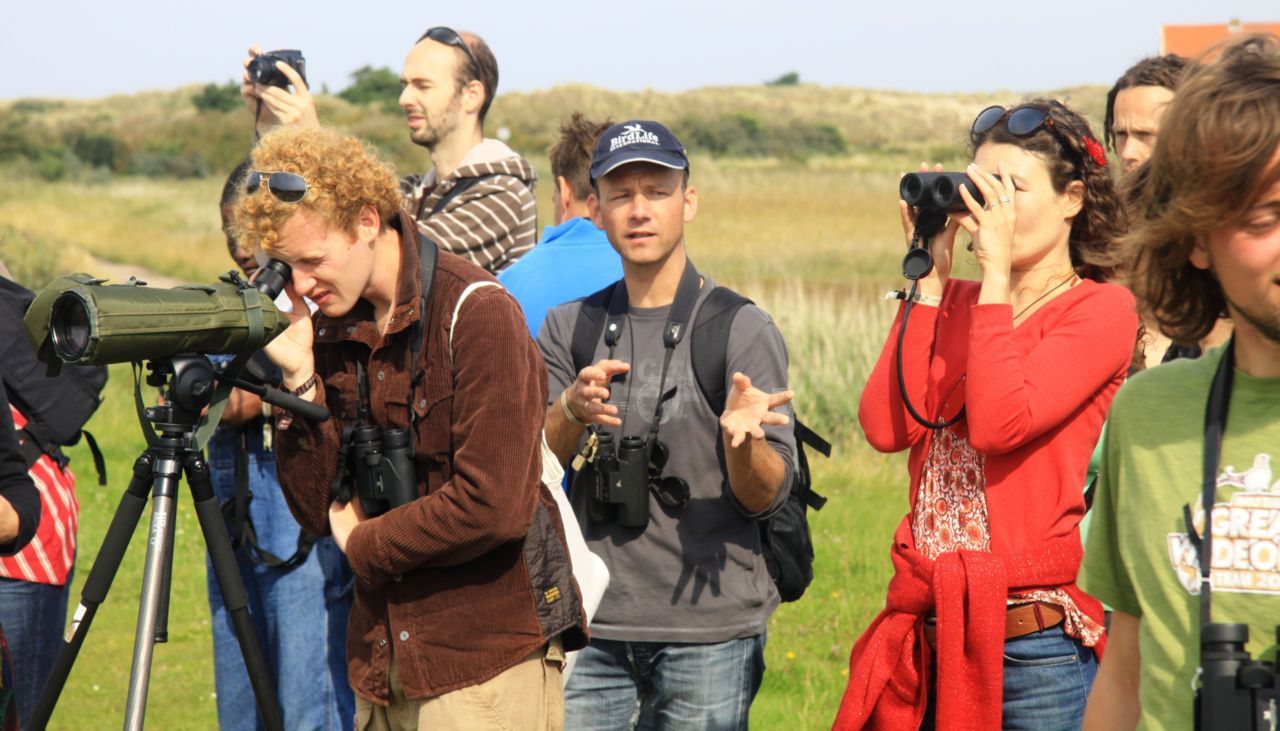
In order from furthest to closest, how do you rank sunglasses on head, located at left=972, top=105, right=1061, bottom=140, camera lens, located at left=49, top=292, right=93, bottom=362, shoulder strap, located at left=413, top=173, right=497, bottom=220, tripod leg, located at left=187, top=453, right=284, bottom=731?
shoulder strap, located at left=413, top=173, right=497, bottom=220, tripod leg, located at left=187, top=453, right=284, bottom=731, sunglasses on head, located at left=972, top=105, right=1061, bottom=140, camera lens, located at left=49, top=292, right=93, bottom=362

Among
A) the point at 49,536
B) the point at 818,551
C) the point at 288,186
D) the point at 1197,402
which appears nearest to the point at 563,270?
the point at 288,186

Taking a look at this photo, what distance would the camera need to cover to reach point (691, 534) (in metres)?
3.39

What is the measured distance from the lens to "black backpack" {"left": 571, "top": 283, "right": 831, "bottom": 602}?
3373 millimetres

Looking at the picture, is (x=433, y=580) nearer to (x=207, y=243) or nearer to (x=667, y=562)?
(x=667, y=562)

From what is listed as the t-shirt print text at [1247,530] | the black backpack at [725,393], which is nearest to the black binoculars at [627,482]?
the black backpack at [725,393]

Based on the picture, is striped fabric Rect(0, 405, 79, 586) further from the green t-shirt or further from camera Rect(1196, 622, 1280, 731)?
camera Rect(1196, 622, 1280, 731)

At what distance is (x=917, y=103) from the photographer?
7788 cm

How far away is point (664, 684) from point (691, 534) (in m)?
0.37

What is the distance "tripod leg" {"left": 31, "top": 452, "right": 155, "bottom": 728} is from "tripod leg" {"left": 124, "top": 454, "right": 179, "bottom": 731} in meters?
0.03

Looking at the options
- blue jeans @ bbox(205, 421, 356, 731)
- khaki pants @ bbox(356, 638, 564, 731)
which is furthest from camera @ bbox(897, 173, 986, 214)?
blue jeans @ bbox(205, 421, 356, 731)

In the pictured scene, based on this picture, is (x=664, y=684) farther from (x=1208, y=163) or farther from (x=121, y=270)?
(x=121, y=270)

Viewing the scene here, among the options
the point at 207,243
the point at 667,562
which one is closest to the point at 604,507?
the point at 667,562

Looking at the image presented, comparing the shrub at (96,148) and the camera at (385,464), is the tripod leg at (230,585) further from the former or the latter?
the shrub at (96,148)

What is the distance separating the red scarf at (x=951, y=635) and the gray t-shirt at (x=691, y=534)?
1.72 ft
